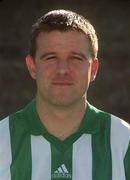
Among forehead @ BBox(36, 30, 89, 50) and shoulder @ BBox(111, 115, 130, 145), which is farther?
shoulder @ BBox(111, 115, 130, 145)

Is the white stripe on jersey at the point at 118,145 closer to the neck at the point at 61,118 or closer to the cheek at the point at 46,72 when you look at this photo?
the neck at the point at 61,118

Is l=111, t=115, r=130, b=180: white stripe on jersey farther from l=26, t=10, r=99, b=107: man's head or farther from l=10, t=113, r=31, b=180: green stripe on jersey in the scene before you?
l=10, t=113, r=31, b=180: green stripe on jersey

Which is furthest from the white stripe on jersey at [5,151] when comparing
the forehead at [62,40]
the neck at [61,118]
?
the forehead at [62,40]

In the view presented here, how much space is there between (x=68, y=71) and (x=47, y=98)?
0.16 m

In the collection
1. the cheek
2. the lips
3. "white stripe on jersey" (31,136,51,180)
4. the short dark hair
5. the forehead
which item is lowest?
"white stripe on jersey" (31,136,51,180)

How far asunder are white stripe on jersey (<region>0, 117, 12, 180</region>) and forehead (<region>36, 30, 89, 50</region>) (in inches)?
14.5

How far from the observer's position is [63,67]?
3201 mm

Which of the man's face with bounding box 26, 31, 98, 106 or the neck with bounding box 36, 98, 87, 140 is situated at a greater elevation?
the man's face with bounding box 26, 31, 98, 106

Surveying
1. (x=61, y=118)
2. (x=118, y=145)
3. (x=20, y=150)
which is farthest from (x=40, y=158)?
(x=118, y=145)

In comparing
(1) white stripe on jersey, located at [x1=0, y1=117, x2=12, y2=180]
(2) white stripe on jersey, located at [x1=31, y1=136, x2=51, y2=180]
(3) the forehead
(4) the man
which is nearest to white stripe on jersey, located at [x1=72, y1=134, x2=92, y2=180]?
(4) the man

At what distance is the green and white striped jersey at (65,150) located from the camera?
10.8ft

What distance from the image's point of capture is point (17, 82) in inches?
338

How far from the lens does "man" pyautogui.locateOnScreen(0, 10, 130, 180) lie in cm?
323

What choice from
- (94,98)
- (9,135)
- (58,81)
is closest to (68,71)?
(58,81)
